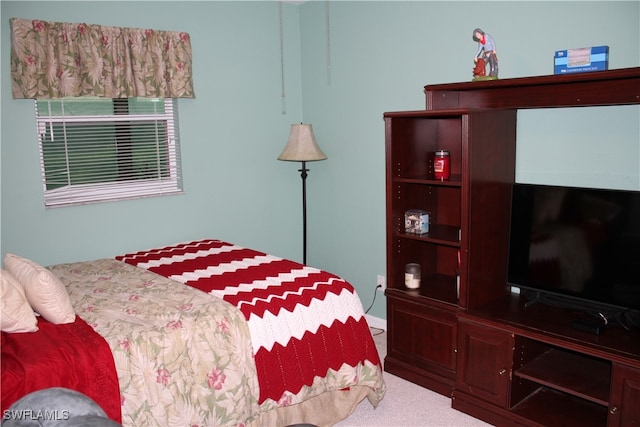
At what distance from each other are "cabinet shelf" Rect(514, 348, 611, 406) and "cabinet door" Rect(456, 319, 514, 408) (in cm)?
10

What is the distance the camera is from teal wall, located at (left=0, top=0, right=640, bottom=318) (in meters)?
2.92

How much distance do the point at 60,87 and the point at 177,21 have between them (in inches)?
37.5

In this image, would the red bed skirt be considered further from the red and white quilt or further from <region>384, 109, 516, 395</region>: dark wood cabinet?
<region>384, 109, 516, 395</region>: dark wood cabinet

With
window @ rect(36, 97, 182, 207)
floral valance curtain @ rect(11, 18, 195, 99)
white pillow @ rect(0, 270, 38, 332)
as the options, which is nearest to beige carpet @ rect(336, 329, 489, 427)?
white pillow @ rect(0, 270, 38, 332)

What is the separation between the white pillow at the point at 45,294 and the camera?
2.35m

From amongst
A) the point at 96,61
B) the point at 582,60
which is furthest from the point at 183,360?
the point at 582,60

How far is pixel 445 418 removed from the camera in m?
2.91

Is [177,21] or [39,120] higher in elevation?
[177,21]

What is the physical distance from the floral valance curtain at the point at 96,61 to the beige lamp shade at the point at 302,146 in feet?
2.61

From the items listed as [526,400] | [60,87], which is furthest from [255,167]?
[526,400]

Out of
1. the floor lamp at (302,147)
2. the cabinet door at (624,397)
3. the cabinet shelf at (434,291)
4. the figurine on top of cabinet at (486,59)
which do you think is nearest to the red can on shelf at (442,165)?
the figurine on top of cabinet at (486,59)

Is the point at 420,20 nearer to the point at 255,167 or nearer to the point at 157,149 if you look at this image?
the point at 255,167

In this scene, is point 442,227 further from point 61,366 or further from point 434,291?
point 61,366

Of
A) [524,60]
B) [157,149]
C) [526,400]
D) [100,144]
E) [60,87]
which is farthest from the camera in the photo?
[157,149]
